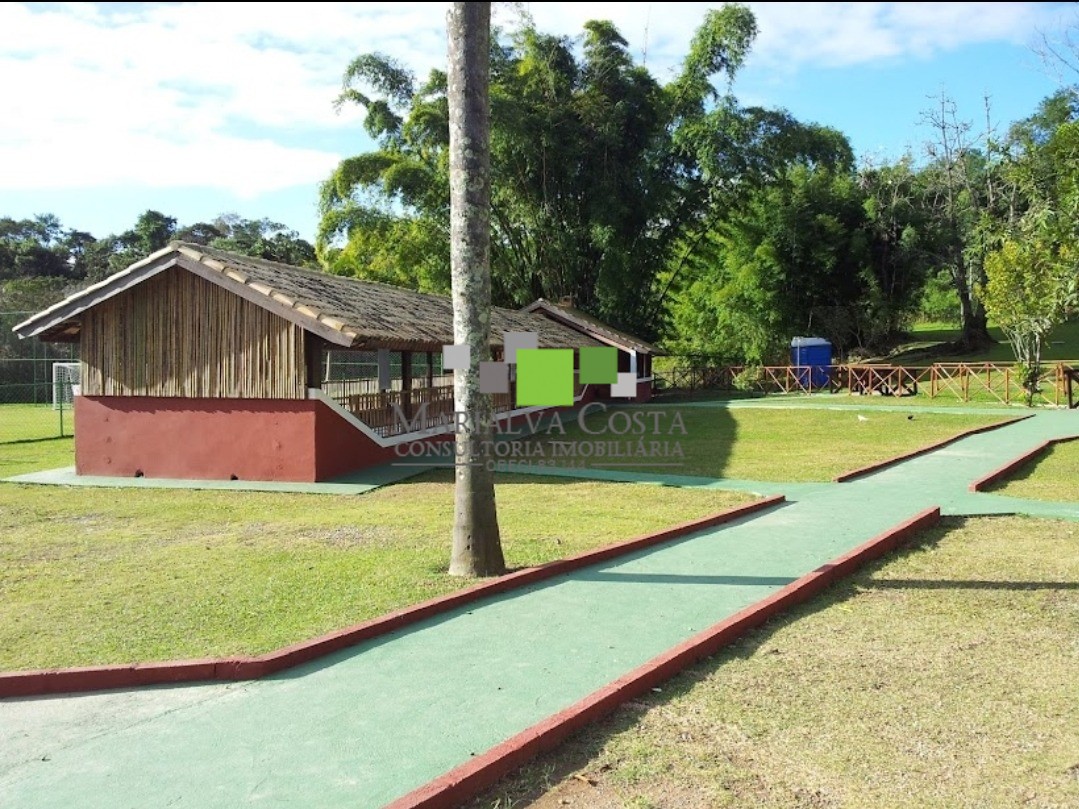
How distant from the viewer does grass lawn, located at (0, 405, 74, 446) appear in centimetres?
2128

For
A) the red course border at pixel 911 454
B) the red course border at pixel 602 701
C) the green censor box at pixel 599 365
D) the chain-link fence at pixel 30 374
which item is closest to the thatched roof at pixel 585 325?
the green censor box at pixel 599 365

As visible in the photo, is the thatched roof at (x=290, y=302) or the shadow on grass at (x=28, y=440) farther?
the shadow on grass at (x=28, y=440)

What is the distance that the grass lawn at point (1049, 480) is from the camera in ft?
36.2

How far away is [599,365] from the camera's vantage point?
2744 cm

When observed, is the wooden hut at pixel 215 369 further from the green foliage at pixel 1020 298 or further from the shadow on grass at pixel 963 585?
the green foliage at pixel 1020 298

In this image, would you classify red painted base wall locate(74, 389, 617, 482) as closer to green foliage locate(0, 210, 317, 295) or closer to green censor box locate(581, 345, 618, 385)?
green censor box locate(581, 345, 618, 385)

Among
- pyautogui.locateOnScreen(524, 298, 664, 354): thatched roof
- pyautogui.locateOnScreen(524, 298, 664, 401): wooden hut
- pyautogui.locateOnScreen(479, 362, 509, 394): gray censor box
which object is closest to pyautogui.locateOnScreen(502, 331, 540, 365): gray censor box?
pyautogui.locateOnScreen(524, 298, 664, 354): thatched roof

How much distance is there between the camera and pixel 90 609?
623 centimetres

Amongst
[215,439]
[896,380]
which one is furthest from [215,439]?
[896,380]

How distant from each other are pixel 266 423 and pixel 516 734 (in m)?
10.6

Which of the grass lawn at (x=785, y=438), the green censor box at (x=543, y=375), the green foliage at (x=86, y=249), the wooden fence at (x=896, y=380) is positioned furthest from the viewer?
the green foliage at (x=86, y=249)

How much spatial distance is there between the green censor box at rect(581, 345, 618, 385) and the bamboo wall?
13.0 m

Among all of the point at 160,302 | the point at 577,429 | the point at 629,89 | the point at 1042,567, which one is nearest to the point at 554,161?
the point at 629,89

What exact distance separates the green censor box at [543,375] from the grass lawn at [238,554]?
4167mm
